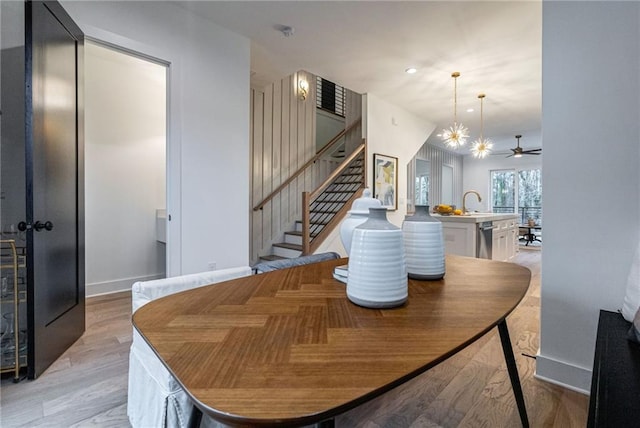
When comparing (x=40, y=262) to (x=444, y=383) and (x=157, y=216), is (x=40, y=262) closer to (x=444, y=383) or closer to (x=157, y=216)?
(x=157, y=216)

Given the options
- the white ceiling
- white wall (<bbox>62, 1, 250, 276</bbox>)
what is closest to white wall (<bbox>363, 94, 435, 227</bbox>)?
the white ceiling

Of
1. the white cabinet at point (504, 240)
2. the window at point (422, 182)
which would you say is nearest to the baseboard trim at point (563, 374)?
the white cabinet at point (504, 240)

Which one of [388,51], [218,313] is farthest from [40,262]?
[388,51]

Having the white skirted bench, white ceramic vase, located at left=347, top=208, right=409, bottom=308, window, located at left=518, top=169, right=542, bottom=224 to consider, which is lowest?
the white skirted bench

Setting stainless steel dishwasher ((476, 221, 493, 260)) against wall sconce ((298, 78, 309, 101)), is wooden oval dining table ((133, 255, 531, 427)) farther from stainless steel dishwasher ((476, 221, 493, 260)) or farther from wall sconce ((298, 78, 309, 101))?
wall sconce ((298, 78, 309, 101))

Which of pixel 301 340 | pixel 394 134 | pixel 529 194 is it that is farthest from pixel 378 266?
pixel 529 194

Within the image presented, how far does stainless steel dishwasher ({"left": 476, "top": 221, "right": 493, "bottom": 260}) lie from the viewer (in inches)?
187

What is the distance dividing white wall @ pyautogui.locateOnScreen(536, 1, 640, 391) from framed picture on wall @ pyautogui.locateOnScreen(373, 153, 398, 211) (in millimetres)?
3077

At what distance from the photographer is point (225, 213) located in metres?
3.06

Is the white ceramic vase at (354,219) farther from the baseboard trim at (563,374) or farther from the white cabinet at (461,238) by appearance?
the white cabinet at (461,238)

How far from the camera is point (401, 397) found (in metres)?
1.67

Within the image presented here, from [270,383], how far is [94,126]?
12.9 ft

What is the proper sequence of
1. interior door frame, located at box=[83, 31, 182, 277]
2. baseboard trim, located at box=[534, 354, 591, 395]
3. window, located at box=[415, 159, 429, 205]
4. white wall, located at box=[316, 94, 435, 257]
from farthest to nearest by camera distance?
window, located at box=[415, 159, 429, 205], white wall, located at box=[316, 94, 435, 257], interior door frame, located at box=[83, 31, 182, 277], baseboard trim, located at box=[534, 354, 591, 395]

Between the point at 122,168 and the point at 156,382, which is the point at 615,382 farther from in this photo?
the point at 122,168
